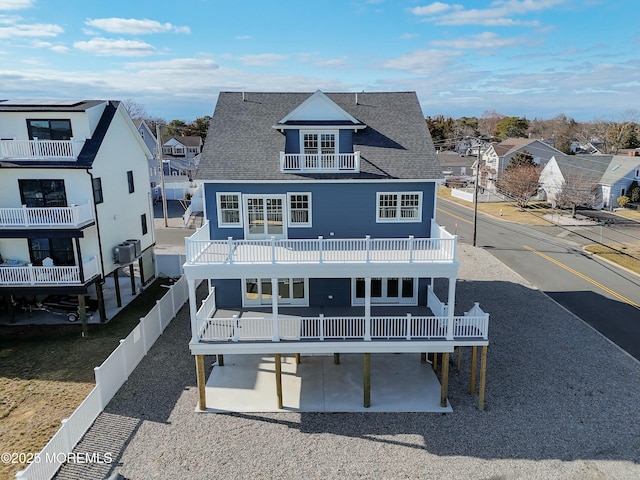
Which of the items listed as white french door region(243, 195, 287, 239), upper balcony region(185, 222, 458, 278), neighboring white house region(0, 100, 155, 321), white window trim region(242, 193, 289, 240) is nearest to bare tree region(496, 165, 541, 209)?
upper balcony region(185, 222, 458, 278)

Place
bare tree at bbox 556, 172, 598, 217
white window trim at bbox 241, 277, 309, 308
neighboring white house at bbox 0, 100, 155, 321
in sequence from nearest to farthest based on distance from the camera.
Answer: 1. white window trim at bbox 241, 277, 309, 308
2. neighboring white house at bbox 0, 100, 155, 321
3. bare tree at bbox 556, 172, 598, 217

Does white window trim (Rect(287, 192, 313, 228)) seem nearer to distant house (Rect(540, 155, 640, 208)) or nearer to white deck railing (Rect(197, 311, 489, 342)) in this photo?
white deck railing (Rect(197, 311, 489, 342))

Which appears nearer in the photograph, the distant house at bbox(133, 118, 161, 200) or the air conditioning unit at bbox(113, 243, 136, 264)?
the air conditioning unit at bbox(113, 243, 136, 264)

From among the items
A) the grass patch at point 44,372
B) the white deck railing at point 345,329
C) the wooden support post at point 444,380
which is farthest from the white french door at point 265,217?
the grass patch at point 44,372

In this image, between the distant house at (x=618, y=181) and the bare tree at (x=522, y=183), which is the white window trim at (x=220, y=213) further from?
the distant house at (x=618, y=181)

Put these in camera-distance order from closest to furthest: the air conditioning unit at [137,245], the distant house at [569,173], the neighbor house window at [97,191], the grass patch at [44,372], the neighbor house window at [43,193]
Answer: the grass patch at [44,372] < the neighbor house window at [43,193] < the neighbor house window at [97,191] < the air conditioning unit at [137,245] < the distant house at [569,173]

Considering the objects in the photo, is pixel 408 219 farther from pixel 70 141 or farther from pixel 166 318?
pixel 70 141
